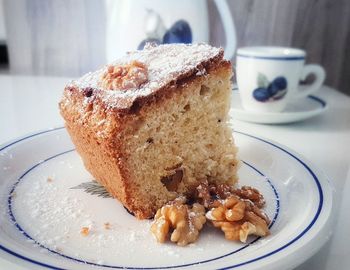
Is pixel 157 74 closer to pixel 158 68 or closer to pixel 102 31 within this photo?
pixel 158 68

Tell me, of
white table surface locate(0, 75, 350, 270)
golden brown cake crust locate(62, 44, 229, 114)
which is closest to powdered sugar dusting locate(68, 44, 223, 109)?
golden brown cake crust locate(62, 44, 229, 114)

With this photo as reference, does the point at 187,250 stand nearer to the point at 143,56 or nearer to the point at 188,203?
the point at 188,203

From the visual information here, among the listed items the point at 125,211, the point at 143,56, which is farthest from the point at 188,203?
the point at 143,56

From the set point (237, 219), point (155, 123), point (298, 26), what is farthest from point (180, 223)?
point (298, 26)

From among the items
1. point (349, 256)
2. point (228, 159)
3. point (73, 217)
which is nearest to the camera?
point (349, 256)

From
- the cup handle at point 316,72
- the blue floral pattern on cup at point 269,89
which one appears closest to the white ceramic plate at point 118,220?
the blue floral pattern on cup at point 269,89

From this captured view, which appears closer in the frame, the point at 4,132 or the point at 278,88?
the point at 4,132
